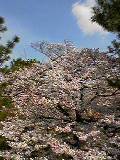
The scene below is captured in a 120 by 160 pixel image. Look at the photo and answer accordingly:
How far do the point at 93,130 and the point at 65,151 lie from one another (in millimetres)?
1526

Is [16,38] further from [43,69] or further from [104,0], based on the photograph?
[104,0]

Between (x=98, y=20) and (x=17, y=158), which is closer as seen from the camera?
(x=17, y=158)

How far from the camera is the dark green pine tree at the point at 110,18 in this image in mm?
17328

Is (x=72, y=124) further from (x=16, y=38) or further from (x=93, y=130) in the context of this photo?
(x=16, y=38)

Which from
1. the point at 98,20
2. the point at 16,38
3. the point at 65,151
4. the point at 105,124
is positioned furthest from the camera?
the point at 16,38

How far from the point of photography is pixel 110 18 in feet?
59.6

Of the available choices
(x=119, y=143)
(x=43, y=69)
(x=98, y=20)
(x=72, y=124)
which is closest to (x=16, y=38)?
(x=43, y=69)

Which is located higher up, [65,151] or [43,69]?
[43,69]

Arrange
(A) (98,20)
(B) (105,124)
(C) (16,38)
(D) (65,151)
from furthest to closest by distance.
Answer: (C) (16,38)
(A) (98,20)
(B) (105,124)
(D) (65,151)

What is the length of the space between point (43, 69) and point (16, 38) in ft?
18.7

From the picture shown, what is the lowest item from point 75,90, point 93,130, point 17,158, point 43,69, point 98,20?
point 17,158

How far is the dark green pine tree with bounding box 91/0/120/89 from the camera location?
56.9 feet

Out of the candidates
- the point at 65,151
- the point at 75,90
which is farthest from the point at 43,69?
the point at 65,151

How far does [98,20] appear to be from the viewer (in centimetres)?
1894
